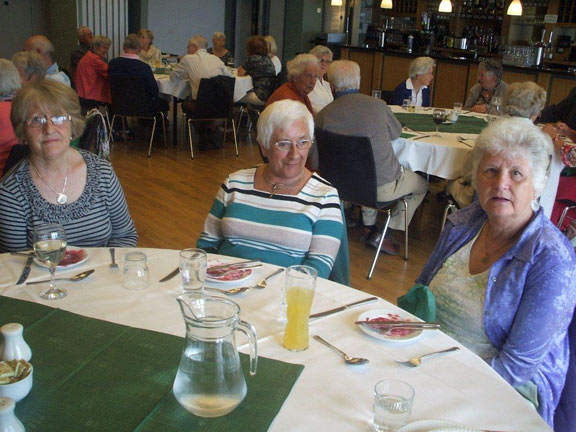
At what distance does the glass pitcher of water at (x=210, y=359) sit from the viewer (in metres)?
1.04

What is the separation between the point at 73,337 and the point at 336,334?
0.62 metres

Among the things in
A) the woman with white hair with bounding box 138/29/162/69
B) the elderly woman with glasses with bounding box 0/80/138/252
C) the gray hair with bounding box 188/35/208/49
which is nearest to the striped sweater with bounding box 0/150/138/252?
the elderly woman with glasses with bounding box 0/80/138/252

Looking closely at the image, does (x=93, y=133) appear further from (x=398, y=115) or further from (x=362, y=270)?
(x=398, y=115)

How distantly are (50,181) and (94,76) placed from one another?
5089 millimetres

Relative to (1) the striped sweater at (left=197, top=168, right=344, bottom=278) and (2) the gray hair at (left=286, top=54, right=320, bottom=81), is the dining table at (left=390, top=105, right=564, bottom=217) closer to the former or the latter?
(2) the gray hair at (left=286, top=54, right=320, bottom=81)

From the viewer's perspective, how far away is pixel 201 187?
5.55 m

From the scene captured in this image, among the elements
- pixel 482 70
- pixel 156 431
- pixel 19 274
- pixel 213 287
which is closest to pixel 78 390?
pixel 156 431

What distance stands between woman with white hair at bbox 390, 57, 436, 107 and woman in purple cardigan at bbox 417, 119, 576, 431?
4.09m

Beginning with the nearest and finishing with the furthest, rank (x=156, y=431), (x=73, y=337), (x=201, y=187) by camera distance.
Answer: (x=156, y=431) → (x=73, y=337) → (x=201, y=187)

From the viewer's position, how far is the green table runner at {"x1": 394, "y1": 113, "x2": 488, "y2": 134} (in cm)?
460

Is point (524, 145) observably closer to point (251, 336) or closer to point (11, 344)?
point (251, 336)

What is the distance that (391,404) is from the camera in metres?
1.14

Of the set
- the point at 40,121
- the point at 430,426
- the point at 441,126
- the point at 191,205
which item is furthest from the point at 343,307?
the point at 191,205

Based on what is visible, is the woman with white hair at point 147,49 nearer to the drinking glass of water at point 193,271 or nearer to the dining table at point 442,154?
the dining table at point 442,154
